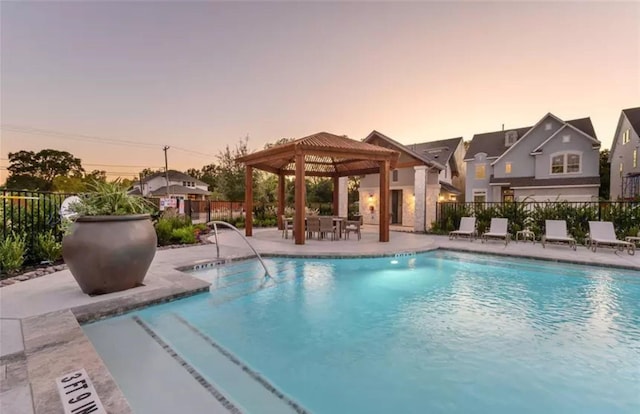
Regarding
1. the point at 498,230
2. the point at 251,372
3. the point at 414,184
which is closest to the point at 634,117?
the point at 414,184

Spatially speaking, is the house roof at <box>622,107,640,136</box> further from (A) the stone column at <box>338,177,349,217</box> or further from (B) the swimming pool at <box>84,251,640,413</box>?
(B) the swimming pool at <box>84,251,640,413</box>

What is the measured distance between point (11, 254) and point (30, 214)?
1541mm

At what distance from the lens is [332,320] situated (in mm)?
4633

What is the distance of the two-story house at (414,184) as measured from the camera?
615 inches

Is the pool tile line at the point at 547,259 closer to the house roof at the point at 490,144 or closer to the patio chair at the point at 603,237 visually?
the patio chair at the point at 603,237

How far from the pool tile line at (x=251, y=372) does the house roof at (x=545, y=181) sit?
24.5 m

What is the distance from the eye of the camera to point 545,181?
21.4 metres

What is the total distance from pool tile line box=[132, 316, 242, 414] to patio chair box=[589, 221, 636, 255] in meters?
12.0

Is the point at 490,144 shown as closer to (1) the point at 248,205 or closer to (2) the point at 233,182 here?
(2) the point at 233,182

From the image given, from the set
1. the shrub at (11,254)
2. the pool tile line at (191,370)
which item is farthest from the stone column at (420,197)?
the shrub at (11,254)

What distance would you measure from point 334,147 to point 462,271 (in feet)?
18.2

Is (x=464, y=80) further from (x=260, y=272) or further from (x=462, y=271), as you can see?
(x=260, y=272)

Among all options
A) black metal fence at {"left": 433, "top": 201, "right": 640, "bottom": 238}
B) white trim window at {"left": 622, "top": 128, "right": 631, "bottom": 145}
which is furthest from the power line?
white trim window at {"left": 622, "top": 128, "right": 631, "bottom": 145}

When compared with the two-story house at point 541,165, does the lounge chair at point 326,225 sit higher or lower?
lower
